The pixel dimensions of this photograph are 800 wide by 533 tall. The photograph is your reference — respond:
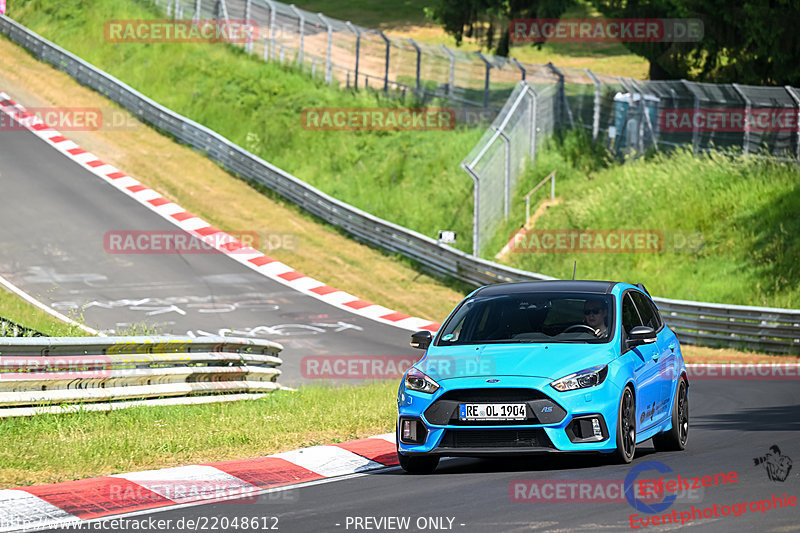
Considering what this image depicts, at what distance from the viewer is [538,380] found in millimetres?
9555

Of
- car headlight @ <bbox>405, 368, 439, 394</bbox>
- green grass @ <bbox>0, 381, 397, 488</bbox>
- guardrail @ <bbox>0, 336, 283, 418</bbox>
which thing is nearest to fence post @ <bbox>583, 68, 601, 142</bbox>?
guardrail @ <bbox>0, 336, 283, 418</bbox>

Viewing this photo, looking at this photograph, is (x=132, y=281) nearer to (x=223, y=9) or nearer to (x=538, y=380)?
(x=538, y=380)

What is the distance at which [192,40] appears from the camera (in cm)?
4728

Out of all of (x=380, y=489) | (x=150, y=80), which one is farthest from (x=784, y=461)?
(x=150, y=80)

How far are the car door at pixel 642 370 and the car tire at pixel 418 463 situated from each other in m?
1.79

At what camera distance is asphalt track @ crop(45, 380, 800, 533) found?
7.52 metres

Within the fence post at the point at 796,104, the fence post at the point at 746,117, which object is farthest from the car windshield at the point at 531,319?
the fence post at the point at 746,117

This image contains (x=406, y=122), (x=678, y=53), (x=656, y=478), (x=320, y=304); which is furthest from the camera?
(x=406, y=122)

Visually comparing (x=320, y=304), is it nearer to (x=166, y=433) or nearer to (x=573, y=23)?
(x=166, y=433)

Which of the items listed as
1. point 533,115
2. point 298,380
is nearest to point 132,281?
point 298,380

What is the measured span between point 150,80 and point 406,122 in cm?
1083

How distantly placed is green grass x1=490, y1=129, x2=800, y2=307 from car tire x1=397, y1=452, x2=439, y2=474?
61.1 feet

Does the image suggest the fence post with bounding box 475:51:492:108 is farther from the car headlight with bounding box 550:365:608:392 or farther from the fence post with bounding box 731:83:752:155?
the car headlight with bounding box 550:365:608:392

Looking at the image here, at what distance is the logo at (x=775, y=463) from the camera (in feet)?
29.8
